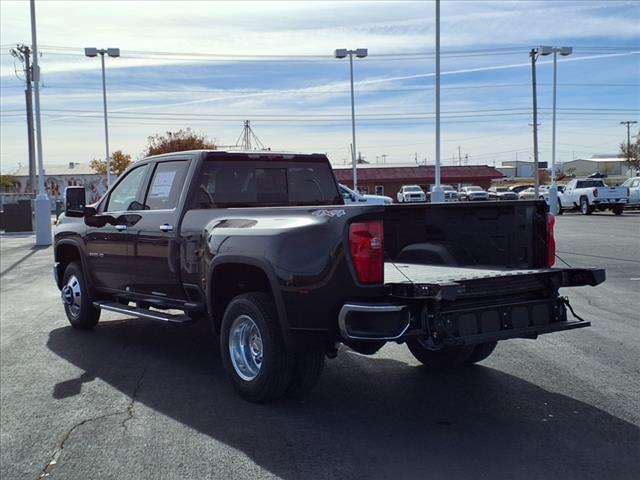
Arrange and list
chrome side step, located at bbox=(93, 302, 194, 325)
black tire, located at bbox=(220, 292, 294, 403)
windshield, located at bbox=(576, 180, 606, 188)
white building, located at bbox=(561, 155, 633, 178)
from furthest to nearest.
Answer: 1. white building, located at bbox=(561, 155, 633, 178)
2. windshield, located at bbox=(576, 180, 606, 188)
3. chrome side step, located at bbox=(93, 302, 194, 325)
4. black tire, located at bbox=(220, 292, 294, 403)

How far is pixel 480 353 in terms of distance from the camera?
263 inches

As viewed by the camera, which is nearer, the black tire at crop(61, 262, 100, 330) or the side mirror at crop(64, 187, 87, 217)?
the side mirror at crop(64, 187, 87, 217)

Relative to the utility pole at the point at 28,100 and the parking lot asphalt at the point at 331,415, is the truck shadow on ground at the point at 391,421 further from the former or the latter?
the utility pole at the point at 28,100

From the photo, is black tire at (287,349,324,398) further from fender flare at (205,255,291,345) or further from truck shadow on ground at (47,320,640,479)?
fender flare at (205,255,291,345)

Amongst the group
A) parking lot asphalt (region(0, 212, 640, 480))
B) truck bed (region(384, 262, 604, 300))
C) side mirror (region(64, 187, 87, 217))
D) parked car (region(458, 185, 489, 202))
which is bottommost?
parking lot asphalt (region(0, 212, 640, 480))

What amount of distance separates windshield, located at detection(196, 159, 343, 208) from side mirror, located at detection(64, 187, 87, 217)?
6.75 ft

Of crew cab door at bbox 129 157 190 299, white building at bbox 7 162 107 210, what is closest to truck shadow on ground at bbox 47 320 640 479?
crew cab door at bbox 129 157 190 299

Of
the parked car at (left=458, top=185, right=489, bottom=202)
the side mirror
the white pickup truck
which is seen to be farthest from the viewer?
the parked car at (left=458, top=185, right=489, bottom=202)

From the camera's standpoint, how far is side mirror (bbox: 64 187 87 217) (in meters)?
8.26

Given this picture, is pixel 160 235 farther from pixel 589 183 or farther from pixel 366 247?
pixel 589 183

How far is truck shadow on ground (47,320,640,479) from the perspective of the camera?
444 centimetres

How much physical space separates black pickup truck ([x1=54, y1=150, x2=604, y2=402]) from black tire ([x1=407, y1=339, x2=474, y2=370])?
13 millimetres

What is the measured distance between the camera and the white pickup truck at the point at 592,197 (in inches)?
1353

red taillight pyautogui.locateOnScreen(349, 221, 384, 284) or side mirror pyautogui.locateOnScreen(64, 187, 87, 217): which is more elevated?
side mirror pyautogui.locateOnScreen(64, 187, 87, 217)
